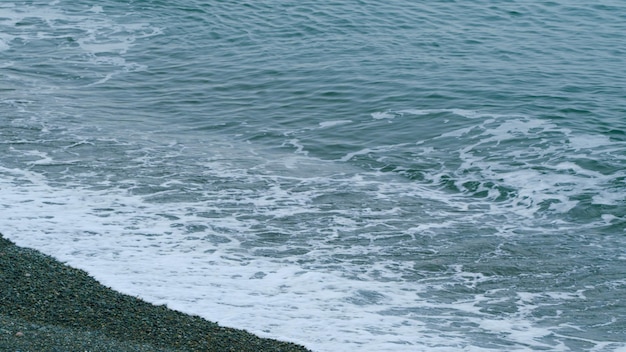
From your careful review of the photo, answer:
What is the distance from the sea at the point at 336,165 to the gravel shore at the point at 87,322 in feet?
1.55

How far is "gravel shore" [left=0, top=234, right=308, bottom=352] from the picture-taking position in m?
9.48

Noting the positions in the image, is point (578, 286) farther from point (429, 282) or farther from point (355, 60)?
point (355, 60)

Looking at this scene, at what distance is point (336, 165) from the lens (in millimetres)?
18609

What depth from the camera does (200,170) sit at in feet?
57.6

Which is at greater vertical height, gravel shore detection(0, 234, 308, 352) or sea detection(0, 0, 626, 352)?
sea detection(0, 0, 626, 352)

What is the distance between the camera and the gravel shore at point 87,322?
9.48m

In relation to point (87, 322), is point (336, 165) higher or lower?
higher

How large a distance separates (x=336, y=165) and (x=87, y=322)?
919 cm

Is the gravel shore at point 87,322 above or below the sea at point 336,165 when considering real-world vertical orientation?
below

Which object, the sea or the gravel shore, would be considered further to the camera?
the sea

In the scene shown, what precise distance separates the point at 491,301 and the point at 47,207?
7.48m

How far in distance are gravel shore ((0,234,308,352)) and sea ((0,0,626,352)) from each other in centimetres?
47

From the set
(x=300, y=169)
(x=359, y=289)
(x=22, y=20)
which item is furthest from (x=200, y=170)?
(x=22, y=20)

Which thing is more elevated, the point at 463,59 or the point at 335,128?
the point at 463,59
